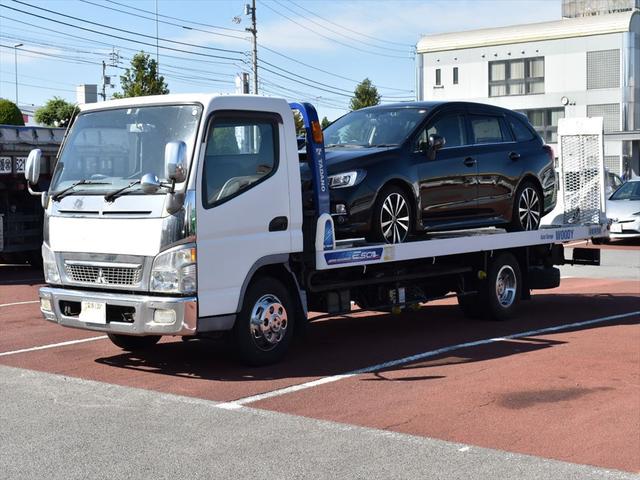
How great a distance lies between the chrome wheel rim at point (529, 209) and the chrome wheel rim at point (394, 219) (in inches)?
96.0

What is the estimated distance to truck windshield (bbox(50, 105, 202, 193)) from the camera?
27.8ft

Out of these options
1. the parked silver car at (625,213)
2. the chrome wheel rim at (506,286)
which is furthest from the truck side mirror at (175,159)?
the parked silver car at (625,213)

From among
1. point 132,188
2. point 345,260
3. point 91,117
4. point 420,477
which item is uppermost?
point 91,117

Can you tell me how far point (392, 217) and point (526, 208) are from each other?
9.36 feet

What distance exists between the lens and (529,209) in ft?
Answer: 40.8

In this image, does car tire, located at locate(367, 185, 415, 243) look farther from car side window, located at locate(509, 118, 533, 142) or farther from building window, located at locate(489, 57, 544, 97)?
building window, located at locate(489, 57, 544, 97)

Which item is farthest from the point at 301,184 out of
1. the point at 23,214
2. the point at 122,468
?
the point at 23,214

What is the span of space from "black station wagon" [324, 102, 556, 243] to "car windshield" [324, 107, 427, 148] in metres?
0.01

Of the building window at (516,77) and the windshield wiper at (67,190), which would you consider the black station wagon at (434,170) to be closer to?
the windshield wiper at (67,190)

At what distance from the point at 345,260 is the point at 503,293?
3615 mm

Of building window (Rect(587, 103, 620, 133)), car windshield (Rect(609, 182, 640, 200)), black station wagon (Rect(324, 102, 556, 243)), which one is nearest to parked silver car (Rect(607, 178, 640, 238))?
car windshield (Rect(609, 182, 640, 200))

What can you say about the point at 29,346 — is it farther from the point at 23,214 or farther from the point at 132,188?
the point at 23,214

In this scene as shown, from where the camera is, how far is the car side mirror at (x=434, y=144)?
10.7 metres

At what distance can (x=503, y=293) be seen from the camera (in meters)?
12.4
